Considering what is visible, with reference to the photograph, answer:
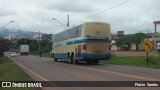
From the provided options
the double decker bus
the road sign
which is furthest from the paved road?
the road sign

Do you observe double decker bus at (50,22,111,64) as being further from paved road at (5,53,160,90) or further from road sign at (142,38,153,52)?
paved road at (5,53,160,90)

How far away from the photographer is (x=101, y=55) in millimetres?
36094

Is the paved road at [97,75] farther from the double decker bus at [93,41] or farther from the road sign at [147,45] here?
the road sign at [147,45]

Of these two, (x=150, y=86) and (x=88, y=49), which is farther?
(x=88, y=49)

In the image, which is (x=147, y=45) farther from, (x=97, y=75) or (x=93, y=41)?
(x=97, y=75)

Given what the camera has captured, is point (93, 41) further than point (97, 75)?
Yes

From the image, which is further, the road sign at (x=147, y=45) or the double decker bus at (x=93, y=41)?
the road sign at (x=147, y=45)

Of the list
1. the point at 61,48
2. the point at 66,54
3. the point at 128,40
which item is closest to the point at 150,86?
the point at 66,54

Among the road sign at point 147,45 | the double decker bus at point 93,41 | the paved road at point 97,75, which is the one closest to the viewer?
the paved road at point 97,75

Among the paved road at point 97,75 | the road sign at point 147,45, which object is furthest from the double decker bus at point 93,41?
the paved road at point 97,75

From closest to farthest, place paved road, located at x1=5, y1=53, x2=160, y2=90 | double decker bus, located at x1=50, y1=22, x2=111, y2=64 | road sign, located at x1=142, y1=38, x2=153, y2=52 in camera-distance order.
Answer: paved road, located at x1=5, y1=53, x2=160, y2=90 < double decker bus, located at x1=50, y1=22, x2=111, y2=64 < road sign, located at x1=142, y1=38, x2=153, y2=52

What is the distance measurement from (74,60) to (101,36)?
4952 mm

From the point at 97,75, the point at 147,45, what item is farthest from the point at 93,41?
the point at 97,75

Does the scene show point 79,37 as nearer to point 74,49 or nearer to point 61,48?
point 74,49
